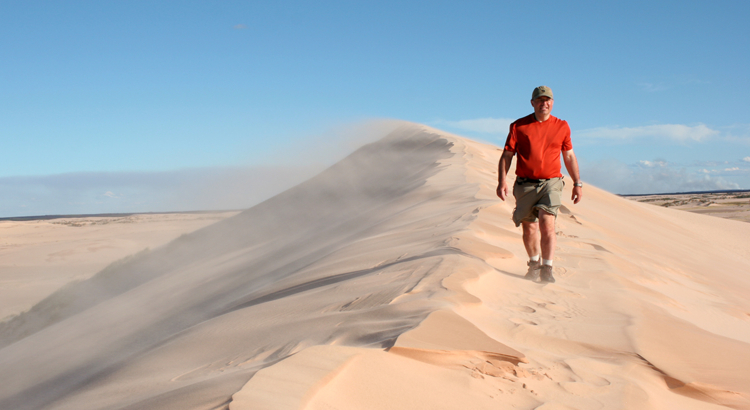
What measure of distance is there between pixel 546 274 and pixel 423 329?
158 cm

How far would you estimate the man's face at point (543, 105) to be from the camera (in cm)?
352

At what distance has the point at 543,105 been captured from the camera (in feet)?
11.6

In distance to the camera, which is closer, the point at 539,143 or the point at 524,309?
the point at 524,309

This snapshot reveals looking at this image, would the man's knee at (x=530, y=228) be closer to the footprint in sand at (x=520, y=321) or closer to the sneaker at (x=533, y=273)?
the sneaker at (x=533, y=273)

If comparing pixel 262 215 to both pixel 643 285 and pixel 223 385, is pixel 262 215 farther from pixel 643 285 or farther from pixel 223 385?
pixel 223 385

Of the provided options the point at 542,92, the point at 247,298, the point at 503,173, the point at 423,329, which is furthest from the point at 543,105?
the point at 247,298

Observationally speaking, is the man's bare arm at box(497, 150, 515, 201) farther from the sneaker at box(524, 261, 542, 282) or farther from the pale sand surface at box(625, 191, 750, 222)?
the pale sand surface at box(625, 191, 750, 222)

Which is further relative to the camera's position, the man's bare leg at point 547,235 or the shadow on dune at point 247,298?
the man's bare leg at point 547,235

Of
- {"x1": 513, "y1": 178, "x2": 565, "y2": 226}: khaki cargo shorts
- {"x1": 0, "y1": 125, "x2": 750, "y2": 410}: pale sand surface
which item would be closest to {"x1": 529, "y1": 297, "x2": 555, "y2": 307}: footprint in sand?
{"x1": 0, "y1": 125, "x2": 750, "y2": 410}: pale sand surface

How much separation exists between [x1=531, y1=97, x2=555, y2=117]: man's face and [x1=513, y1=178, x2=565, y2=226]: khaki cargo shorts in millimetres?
437

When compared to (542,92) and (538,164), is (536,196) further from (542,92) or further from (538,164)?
(542,92)

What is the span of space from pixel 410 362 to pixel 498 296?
120 cm

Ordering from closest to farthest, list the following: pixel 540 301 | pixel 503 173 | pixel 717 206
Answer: pixel 540 301 → pixel 503 173 → pixel 717 206

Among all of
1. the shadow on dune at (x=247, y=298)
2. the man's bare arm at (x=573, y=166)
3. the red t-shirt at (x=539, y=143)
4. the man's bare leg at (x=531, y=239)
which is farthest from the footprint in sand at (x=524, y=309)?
the man's bare arm at (x=573, y=166)
